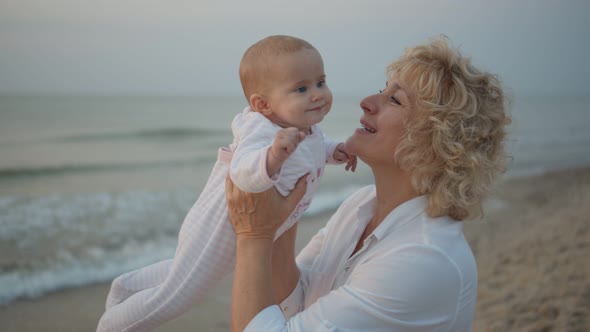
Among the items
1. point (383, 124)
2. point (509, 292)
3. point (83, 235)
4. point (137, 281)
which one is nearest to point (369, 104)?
point (383, 124)

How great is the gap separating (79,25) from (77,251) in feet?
33.2

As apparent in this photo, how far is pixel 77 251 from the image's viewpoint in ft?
21.4

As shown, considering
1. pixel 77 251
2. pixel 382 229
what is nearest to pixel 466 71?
pixel 382 229

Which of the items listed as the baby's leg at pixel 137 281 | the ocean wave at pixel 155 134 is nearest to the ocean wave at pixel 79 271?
the baby's leg at pixel 137 281

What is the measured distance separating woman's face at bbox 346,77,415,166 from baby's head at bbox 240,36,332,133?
24cm

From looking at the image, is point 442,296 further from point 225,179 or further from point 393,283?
point 225,179

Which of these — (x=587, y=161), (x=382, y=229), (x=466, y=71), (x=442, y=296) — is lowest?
(x=587, y=161)

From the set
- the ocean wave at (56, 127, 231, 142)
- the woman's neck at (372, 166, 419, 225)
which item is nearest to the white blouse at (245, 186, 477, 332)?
the woman's neck at (372, 166, 419, 225)

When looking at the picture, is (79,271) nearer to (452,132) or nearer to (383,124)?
(383,124)

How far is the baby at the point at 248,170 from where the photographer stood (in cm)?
198

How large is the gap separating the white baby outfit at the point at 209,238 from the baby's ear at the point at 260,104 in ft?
0.09

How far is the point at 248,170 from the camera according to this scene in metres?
1.88

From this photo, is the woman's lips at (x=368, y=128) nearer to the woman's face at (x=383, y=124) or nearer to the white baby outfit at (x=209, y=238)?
the woman's face at (x=383, y=124)

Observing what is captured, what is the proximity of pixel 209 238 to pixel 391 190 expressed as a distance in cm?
71
